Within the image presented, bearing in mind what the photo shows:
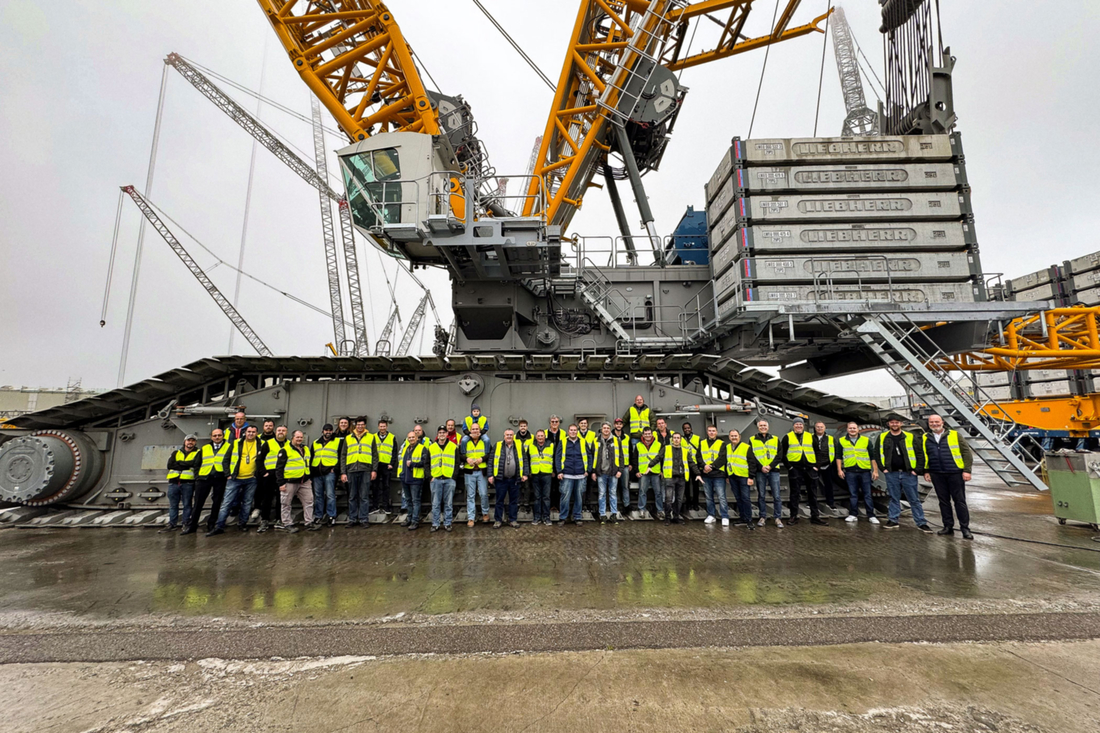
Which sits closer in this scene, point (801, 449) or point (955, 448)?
point (955, 448)

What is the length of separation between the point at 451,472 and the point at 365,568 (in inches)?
79.7

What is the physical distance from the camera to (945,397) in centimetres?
734

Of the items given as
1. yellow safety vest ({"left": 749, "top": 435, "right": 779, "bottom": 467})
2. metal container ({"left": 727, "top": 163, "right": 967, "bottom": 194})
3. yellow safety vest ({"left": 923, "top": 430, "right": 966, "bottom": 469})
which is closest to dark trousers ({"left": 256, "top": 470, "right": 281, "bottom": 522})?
yellow safety vest ({"left": 749, "top": 435, "right": 779, "bottom": 467})

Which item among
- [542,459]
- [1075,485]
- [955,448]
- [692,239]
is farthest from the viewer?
[692,239]

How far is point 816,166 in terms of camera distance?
856cm

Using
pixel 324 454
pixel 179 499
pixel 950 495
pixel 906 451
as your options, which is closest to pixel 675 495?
pixel 906 451

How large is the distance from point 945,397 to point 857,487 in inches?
85.3

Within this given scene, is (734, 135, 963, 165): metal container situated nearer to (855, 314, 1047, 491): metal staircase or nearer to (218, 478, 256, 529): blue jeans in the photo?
(855, 314, 1047, 491): metal staircase

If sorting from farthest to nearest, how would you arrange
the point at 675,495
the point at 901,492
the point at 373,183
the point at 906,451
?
the point at 373,183 → the point at 675,495 → the point at 901,492 → the point at 906,451

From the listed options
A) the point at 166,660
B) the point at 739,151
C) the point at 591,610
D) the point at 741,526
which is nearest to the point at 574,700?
the point at 591,610

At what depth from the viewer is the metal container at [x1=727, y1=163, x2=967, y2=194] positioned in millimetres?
8422

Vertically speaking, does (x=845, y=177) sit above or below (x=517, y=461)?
above

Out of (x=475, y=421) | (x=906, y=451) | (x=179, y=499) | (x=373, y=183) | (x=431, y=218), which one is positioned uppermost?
(x=373, y=183)

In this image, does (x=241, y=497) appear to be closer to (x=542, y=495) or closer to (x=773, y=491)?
(x=542, y=495)
